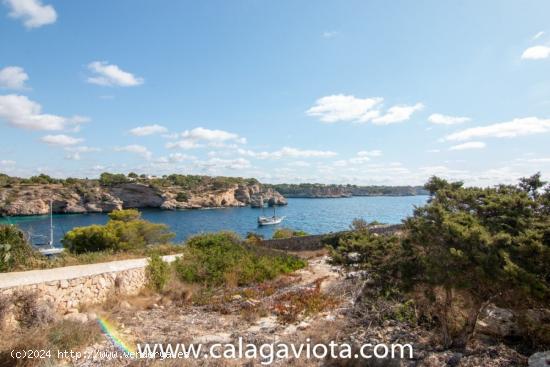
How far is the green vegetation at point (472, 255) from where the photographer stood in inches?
166

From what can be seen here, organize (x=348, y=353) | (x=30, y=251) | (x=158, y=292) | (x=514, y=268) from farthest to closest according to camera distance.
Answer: (x=30, y=251) < (x=158, y=292) < (x=348, y=353) < (x=514, y=268)

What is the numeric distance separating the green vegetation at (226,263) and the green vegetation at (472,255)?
267 inches

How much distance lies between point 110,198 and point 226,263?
3798 inches

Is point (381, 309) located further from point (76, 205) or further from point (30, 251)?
point (76, 205)

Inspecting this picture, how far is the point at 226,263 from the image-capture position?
42.3ft

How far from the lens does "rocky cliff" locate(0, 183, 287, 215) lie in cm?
8300

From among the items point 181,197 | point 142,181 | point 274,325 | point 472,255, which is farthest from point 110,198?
point 472,255

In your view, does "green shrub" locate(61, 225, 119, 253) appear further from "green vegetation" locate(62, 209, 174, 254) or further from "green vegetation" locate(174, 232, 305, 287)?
"green vegetation" locate(174, 232, 305, 287)

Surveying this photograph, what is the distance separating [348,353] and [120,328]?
16.2ft

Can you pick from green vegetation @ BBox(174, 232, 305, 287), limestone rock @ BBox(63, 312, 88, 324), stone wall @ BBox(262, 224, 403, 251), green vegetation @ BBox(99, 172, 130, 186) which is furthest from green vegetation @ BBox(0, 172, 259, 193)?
limestone rock @ BBox(63, 312, 88, 324)

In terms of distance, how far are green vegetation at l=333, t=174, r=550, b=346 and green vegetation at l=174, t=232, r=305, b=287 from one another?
677 centimetres

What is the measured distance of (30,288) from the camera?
7418mm

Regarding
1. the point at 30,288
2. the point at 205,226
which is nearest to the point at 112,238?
the point at 30,288

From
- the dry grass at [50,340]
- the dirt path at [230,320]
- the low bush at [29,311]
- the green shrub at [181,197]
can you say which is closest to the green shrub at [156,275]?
the dirt path at [230,320]
